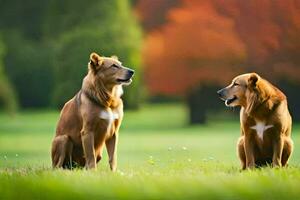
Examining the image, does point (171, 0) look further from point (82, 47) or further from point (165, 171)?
point (165, 171)

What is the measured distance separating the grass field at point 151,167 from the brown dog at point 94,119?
132 millimetres

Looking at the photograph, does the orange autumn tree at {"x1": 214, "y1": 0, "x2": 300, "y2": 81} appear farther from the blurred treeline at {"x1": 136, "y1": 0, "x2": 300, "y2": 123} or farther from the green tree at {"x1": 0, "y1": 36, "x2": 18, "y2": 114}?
the green tree at {"x1": 0, "y1": 36, "x2": 18, "y2": 114}

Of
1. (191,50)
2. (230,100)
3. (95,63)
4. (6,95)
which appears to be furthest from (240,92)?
(6,95)

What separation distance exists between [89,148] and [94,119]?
0.18m

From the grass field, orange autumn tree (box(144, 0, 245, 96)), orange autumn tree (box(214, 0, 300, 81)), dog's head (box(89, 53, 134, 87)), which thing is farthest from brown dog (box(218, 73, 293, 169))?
orange autumn tree (box(144, 0, 245, 96))

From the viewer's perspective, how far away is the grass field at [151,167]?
4645mm

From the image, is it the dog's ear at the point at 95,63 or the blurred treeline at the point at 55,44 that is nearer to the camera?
the dog's ear at the point at 95,63

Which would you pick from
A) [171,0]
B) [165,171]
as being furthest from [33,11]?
[165,171]

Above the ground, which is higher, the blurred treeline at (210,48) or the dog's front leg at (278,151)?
the blurred treeline at (210,48)

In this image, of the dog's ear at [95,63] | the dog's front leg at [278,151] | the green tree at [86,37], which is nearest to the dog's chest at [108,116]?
the dog's ear at [95,63]

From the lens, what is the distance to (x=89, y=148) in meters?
5.33

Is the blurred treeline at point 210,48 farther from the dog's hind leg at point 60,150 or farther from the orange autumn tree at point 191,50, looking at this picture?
the dog's hind leg at point 60,150

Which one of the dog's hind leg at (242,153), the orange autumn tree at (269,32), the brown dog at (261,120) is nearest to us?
the brown dog at (261,120)

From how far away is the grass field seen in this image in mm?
4645
